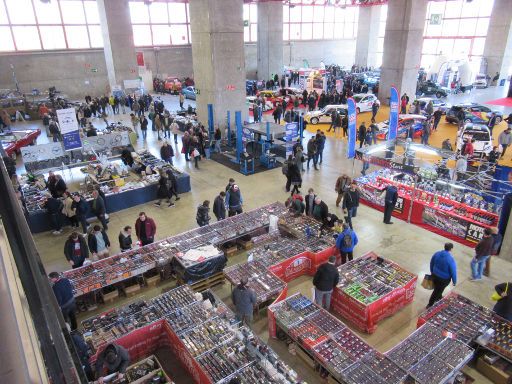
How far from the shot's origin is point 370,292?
24.2 ft

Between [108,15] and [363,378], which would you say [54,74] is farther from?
[363,378]

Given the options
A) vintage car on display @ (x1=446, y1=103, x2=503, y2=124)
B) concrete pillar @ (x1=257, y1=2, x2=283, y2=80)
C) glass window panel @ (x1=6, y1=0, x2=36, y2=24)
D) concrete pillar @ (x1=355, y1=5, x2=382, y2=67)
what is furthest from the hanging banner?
concrete pillar @ (x1=355, y1=5, x2=382, y2=67)

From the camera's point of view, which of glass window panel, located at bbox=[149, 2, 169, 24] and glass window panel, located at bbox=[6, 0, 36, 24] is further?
glass window panel, located at bbox=[149, 2, 169, 24]

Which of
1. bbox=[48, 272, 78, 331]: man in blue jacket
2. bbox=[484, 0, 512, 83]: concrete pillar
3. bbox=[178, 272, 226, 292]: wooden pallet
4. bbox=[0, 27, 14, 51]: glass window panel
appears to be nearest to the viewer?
bbox=[48, 272, 78, 331]: man in blue jacket

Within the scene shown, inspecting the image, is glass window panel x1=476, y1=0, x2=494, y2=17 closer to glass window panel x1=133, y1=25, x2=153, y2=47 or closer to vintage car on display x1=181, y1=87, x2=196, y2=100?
vintage car on display x1=181, y1=87, x2=196, y2=100

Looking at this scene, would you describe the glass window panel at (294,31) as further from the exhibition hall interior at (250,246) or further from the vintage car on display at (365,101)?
the vintage car on display at (365,101)

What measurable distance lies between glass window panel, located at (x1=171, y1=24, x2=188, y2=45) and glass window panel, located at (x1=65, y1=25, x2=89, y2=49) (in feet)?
29.0

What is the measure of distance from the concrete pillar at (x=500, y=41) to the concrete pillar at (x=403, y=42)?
42.0 ft

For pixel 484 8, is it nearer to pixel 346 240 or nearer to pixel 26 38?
pixel 26 38

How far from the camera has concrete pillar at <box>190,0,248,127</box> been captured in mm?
17781

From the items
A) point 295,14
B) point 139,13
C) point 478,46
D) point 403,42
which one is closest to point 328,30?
point 295,14

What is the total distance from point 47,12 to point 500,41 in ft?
128

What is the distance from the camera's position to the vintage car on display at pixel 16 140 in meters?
17.1

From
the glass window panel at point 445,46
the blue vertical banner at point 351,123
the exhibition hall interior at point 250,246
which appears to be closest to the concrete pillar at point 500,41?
the glass window panel at point 445,46
